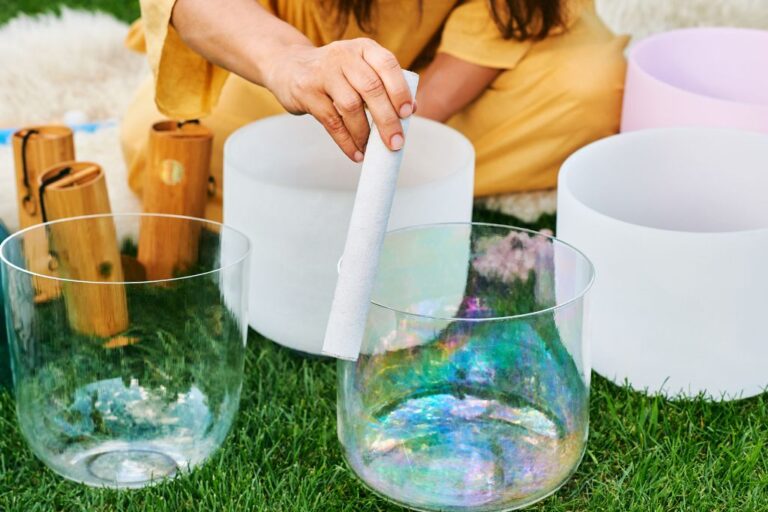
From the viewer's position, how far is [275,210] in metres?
1.17

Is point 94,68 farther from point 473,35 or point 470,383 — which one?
point 470,383

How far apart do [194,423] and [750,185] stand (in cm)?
68

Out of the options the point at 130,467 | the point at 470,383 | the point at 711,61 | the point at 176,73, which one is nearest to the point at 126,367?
the point at 130,467

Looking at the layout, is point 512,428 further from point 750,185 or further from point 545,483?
point 750,185

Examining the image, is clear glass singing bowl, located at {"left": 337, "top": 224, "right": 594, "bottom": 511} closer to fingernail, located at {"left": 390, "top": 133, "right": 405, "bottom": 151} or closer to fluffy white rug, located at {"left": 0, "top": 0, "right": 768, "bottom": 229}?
fingernail, located at {"left": 390, "top": 133, "right": 405, "bottom": 151}

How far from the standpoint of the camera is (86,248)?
1.16m

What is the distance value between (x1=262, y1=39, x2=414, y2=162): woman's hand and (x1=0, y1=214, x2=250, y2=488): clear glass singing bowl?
0.53ft

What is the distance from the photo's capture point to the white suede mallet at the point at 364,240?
2.81 ft

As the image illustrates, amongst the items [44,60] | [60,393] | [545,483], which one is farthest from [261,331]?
[44,60]

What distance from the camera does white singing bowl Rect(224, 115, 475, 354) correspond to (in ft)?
3.79

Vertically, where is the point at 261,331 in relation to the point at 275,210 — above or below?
below

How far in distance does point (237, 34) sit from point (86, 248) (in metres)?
0.27

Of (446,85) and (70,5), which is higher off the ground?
(446,85)

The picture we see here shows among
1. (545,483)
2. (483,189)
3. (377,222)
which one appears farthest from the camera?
(483,189)
